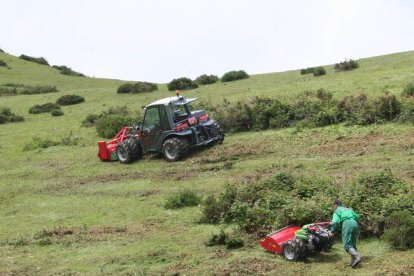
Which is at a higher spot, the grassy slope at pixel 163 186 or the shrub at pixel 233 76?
the shrub at pixel 233 76

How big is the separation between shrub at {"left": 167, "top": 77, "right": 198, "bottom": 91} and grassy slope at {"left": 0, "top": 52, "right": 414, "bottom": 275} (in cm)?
663

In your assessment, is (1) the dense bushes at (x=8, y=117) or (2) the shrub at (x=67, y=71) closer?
(1) the dense bushes at (x=8, y=117)

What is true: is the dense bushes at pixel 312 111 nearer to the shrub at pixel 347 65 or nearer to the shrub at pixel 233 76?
the shrub at pixel 347 65

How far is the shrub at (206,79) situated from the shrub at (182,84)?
1672 mm

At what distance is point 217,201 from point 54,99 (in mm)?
34671

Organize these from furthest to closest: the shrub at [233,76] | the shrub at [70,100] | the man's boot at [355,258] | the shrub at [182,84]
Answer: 1. the shrub at [70,100]
2. the shrub at [233,76]
3. the shrub at [182,84]
4. the man's boot at [355,258]

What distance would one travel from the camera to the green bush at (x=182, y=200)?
18.2 metres

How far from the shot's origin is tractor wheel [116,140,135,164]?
26.3m

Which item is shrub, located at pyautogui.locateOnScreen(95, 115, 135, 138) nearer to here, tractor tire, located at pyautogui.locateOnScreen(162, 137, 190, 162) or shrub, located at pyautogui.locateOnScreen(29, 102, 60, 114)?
tractor tire, located at pyautogui.locateOnScreen(162, 137, 190, 162)

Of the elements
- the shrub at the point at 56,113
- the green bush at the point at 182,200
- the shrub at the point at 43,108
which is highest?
the shrub at the point at 43,108

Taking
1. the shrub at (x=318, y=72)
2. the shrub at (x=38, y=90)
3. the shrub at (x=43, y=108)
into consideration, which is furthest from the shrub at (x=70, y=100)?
the shrub at (x=318, y=72)

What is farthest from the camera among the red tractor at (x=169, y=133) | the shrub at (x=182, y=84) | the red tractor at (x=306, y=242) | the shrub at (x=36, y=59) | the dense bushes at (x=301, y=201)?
the shrub at (x=36, y=59)

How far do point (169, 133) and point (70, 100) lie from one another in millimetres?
23199

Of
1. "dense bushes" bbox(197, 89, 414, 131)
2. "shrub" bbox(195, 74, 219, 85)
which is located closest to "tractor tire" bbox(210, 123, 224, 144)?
"dense bushes" bbox(197, 89, 414, 131)
